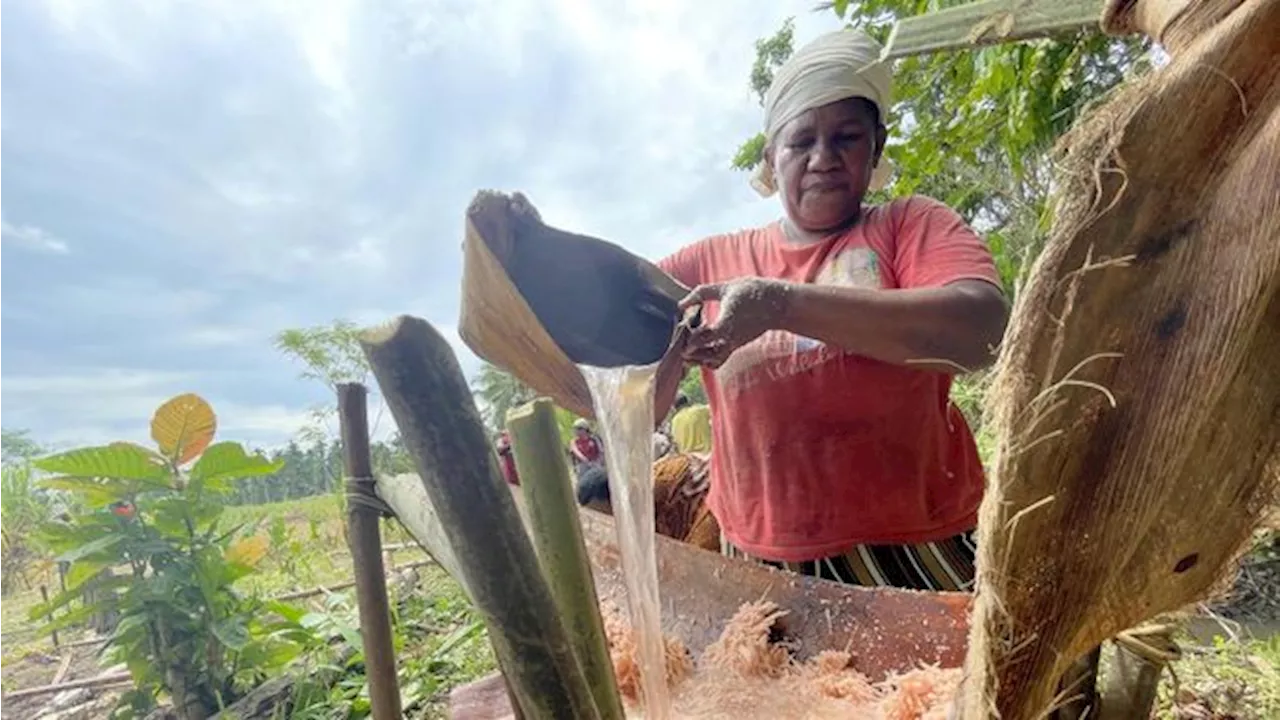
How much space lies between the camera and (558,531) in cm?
61

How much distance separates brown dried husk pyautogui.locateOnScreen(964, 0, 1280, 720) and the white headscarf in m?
1.01

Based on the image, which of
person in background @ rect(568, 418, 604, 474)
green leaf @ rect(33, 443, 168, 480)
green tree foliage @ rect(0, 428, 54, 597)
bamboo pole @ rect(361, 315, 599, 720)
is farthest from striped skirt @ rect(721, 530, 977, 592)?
green tree foliage @ rect(0, 428, 54, 597)

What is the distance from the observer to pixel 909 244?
1.53m

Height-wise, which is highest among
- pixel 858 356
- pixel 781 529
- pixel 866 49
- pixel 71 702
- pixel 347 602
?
pixel 866 49

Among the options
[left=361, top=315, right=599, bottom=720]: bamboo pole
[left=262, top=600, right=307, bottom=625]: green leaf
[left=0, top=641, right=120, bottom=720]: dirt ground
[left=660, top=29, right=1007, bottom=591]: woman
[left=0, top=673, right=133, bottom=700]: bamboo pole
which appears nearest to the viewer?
[left=361, top=315, right=599, bottom=720]: bamboo pole

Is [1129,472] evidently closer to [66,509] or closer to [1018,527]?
[1018,527]

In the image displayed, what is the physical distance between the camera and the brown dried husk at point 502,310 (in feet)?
3.44

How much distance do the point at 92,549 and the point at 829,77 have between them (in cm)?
272

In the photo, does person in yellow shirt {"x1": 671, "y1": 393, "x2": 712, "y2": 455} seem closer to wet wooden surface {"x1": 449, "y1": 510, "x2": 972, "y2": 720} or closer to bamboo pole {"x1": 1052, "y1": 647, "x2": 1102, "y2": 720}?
wet wooden surface {"x1": 449, "y1": 510, "x2": 972, "y2": 720}

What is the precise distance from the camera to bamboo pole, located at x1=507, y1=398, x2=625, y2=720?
0.61 m

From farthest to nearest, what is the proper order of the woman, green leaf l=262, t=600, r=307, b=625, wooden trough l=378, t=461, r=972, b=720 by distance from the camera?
green leaf l=262, t=600, r=307, b=625, the woman, wooden trough l=378, t=461, r=972, b=720

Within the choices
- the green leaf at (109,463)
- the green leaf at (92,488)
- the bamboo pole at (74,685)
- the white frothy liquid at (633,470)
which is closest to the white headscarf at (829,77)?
the white frothy liquid at (633,470)

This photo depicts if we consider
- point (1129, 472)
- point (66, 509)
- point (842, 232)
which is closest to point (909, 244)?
point (842, 232)

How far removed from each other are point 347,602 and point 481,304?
3.50 metres
